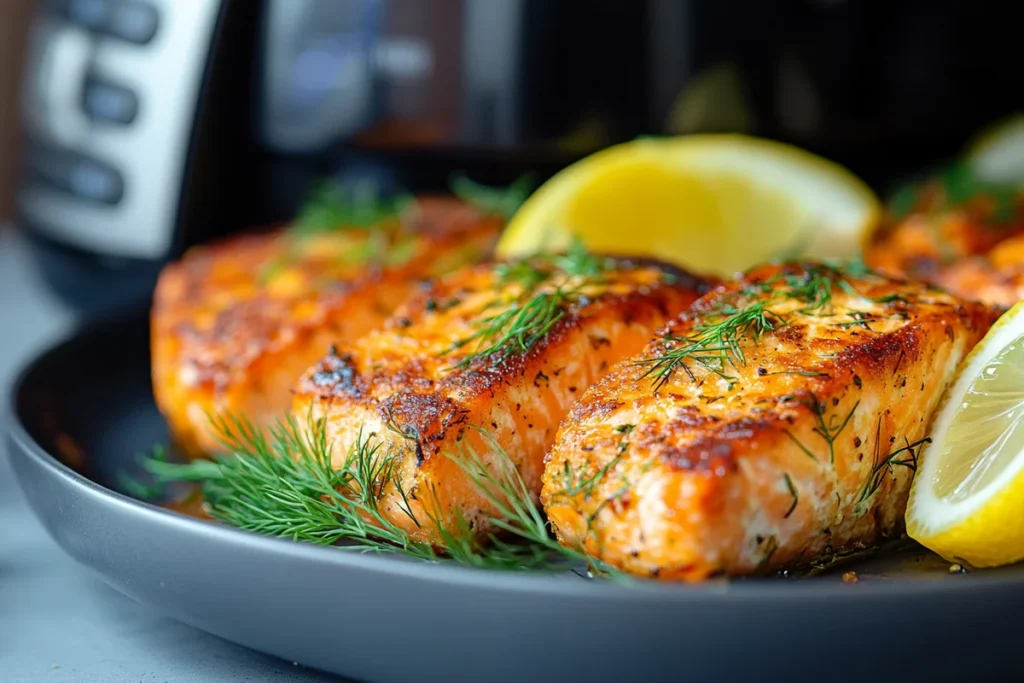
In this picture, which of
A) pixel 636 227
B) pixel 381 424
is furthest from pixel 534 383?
pixel 636 227

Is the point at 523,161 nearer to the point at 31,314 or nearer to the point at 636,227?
the point at 636,227

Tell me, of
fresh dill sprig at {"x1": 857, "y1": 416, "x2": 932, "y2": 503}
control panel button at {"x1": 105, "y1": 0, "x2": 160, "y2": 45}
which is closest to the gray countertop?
fresh dill sprig at {"x1": 857, "y1": 416, "x2": 932, "y2": 503}

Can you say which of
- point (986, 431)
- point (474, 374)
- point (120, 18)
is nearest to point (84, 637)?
point (474, 374)

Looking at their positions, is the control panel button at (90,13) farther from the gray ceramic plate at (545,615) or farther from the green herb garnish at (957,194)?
the green herb garnish at (957,194)

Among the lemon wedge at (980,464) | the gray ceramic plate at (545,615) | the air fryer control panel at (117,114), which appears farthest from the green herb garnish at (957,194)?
the air fryer control panel at (117,114)

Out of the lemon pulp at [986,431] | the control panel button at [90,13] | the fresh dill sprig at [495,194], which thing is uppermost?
the control panel button at [90,13]
